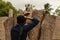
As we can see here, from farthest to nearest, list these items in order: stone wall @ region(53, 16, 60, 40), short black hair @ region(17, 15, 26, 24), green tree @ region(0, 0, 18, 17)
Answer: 1. green tree @ region(0, 0, 18, 17)
2. stone wall @ region(53, 16, 60, 40)
3. short black hair @ region(17, 15, 26, 24)

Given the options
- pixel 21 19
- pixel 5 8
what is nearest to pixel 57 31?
pixel 21 19

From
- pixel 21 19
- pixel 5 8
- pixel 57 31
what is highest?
pixel 21 19

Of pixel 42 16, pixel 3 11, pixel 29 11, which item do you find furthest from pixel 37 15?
pixel 3 11

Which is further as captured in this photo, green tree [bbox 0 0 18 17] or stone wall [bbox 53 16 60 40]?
green tree [bbox 0 0 18 17]

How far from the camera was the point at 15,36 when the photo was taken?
Answer: 118 inches

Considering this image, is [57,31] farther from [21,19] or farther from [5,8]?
[5,8]

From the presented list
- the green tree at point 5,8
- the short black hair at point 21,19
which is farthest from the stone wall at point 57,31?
the green tree at point 5,8

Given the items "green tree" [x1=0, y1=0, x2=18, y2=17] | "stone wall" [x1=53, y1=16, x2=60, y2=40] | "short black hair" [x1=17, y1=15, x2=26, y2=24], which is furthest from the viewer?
"green tree" [x1=0, y1=0, x2=18, y2=17]

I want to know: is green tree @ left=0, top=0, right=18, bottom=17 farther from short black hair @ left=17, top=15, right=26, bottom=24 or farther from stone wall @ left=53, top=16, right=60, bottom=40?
short black hair @ left=17, top=15, right=26, bottom=24

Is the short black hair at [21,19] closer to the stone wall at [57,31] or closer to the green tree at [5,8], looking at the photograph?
the stone wall at [57,31]

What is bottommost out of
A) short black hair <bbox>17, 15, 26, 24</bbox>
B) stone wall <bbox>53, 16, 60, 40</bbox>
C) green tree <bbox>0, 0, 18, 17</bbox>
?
green tree <bbox>0, 0, 18, 17</bbox>

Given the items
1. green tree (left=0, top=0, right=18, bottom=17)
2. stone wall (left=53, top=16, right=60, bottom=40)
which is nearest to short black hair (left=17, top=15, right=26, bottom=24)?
stone wall (left=53, top=16, right=60, bottom=40)

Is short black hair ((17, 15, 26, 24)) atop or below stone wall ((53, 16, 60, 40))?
atop

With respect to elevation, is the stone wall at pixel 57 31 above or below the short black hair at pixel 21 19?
below
